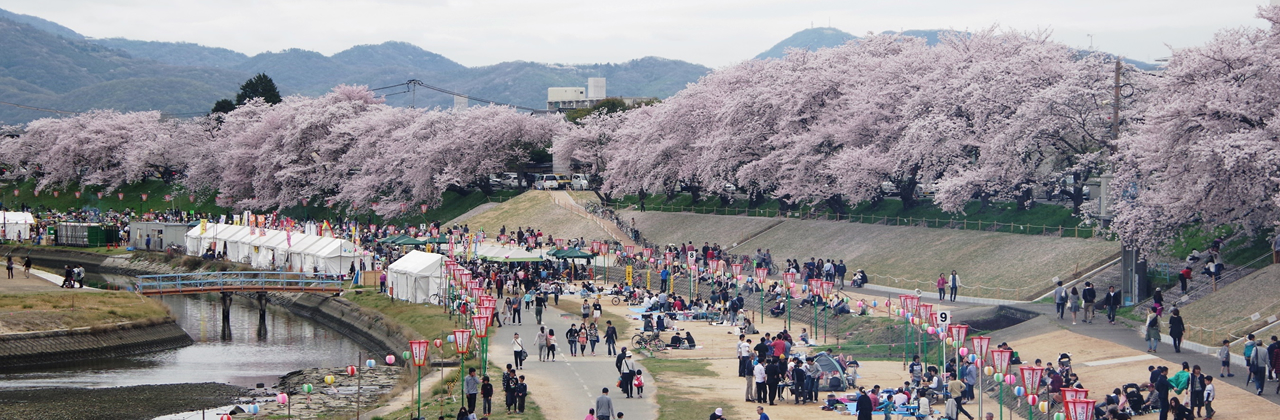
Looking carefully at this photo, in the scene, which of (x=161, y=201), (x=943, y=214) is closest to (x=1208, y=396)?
(x=943, y=214)

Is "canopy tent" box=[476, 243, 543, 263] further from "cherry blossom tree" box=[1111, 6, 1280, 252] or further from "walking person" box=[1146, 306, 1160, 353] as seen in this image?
"walking person" box=[1146, 306, 1160, 353]

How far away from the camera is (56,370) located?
41969mm

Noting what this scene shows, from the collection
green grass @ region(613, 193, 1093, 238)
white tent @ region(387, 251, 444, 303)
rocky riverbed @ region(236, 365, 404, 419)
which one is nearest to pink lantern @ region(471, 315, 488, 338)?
rocky riverbed @ region(236, 365, 404, 419)

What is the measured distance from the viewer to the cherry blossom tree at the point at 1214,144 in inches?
1362

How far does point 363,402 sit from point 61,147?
10320cm

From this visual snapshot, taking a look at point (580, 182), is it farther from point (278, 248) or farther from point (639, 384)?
point (639, 384)

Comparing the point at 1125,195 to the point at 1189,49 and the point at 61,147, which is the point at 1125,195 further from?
the point at 61,147

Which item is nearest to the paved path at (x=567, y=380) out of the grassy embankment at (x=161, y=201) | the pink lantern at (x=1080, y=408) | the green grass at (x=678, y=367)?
the green grass at (x=678, y=367)

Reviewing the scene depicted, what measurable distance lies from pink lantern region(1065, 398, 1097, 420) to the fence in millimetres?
26773

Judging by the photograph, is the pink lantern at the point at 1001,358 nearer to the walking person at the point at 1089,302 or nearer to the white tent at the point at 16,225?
the walking person at the point at 1089,302

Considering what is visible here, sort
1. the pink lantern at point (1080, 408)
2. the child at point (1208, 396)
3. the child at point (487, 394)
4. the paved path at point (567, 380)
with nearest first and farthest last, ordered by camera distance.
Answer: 1. the pink lantern at point (1080, 408)
2. the child at point (1208, 396)
3. the child at point (487, 394)
4. the paved path at point (567, 380)

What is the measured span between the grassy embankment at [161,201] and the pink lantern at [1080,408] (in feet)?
244

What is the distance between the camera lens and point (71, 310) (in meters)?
46.8

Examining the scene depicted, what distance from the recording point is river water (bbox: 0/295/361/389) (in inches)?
1567
